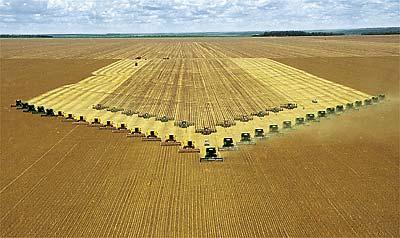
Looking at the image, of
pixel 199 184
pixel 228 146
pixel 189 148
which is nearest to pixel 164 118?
pixel 189 148

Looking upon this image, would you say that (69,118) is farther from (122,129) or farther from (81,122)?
(122,129)

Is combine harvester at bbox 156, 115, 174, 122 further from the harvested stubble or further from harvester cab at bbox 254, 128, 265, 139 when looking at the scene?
harvester cab at bbox 254, 128, 265, 139

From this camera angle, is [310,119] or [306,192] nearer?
[306,192]

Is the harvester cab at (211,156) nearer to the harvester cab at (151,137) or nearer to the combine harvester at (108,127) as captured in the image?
the harvester cab at (151,137)

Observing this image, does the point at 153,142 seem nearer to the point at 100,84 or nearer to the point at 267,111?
the point at 267,111

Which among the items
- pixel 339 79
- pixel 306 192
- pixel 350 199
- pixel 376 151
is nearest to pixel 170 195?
pixel 306 192


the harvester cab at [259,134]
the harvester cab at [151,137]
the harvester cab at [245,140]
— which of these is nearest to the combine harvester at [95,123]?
the harvester cab at [151,137]
